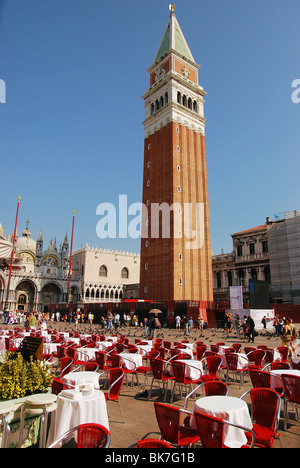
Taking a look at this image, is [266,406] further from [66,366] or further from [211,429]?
[66,366]

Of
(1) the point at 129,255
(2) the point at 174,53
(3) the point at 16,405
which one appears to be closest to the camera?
(3) the point at 16,405

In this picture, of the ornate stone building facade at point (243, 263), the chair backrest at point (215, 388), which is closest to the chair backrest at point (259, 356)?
the chair backrest at point (215, 388)

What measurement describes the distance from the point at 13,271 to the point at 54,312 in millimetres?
11842

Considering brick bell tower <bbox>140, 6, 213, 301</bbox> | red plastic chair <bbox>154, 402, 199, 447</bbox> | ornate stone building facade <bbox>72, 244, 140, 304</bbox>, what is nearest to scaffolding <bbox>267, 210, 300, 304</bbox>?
brick bell tower <bbox>140, 6, 213, 301</bbox>

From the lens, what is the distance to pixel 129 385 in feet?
27.4

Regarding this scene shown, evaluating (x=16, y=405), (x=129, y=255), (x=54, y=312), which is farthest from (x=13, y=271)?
(x=16, y=405)

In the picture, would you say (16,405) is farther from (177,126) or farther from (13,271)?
(13,271)

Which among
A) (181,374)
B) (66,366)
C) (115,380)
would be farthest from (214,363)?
(66,366)

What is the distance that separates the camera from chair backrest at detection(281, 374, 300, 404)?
17.5 feet

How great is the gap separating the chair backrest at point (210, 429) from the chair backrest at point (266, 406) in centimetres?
128

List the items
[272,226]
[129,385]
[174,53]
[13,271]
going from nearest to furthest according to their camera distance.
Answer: [129,385], [272,226], [174,53], [13,271]

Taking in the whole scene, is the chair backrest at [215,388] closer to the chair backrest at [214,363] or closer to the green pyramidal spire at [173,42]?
the chair backrest at [214,363]

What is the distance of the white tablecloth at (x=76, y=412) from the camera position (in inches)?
158

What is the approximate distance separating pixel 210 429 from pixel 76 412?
5.97ft
